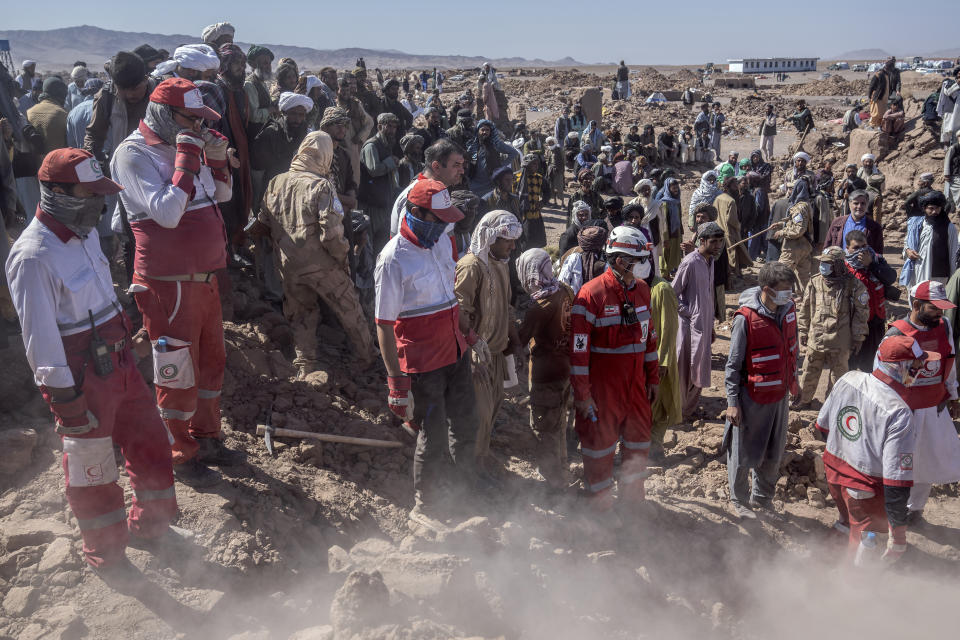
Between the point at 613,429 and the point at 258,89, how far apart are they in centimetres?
478

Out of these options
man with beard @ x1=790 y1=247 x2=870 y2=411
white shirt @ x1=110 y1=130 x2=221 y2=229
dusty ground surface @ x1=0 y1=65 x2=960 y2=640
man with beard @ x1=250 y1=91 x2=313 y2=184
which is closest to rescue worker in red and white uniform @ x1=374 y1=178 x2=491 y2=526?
dusty ground surface @ x1=0 y1=65 x2=960 y2=640

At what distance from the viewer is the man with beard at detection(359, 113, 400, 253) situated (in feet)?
24.6

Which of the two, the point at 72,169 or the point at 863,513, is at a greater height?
the point at 72,169

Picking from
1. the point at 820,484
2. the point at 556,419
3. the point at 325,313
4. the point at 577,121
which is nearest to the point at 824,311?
the point at 820,484

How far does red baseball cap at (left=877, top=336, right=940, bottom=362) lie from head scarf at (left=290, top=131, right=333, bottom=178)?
4028 mm

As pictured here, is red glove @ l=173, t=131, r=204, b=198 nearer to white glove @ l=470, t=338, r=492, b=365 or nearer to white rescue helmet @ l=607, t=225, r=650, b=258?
white glove @ l=470, t=338, r=492, b=365

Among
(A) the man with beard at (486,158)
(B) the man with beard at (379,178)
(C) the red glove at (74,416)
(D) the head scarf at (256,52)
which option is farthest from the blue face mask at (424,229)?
(A) the man with beard at (486,158)

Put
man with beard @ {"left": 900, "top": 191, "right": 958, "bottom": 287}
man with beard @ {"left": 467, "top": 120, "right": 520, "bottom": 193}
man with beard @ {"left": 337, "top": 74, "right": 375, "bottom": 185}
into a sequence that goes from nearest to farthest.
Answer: man with beard @ {"left": 337, "top": 74, "right": 375, "bottom": 185}, man with beard @ {"left": 900, "top": 191, "right": 958, "bottom": 287}, man with beard @ {"left": 467, "top": 120, "right": 520, "bottom": 193}

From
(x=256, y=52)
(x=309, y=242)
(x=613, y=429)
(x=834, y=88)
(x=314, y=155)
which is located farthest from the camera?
(x=834, y=88)

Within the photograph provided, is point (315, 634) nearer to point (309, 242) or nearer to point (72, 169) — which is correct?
point (72, 169)

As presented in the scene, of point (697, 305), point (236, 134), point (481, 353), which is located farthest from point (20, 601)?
point (697, 305)

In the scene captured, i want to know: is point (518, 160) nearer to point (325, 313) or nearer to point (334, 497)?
point (325, 313)

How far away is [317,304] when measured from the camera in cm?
587

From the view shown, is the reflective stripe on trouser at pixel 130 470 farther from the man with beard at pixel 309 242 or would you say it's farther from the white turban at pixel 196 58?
the white turban at pixel 196 58
